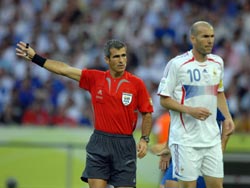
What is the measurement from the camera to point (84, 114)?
20016 mm

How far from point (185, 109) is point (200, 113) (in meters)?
0.21

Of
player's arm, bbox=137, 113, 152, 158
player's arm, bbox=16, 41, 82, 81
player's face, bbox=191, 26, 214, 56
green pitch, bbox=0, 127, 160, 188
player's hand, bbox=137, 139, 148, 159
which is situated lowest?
green pitch, bbox=0, 127, 160, 188

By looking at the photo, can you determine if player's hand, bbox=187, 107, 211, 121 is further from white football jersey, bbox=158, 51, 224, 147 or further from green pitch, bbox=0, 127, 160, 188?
green pitch, bbox=0, 127, 160, 188

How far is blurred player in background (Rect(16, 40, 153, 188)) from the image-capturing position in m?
12.3

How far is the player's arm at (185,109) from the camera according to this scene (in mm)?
11531

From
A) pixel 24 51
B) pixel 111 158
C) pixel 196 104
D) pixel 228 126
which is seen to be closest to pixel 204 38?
pixel 196 104

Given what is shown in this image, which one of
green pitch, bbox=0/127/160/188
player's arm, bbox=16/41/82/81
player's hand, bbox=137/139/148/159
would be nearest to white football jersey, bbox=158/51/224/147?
player's hand, bbox=137/139/148/159

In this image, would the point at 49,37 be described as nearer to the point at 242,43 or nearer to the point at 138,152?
the point at 242,43

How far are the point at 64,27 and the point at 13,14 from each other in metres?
1.36

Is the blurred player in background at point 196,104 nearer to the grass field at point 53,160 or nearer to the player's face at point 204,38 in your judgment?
the player's face at point 204,38

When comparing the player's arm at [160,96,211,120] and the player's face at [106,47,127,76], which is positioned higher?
the player's face at [106,47,127,76]

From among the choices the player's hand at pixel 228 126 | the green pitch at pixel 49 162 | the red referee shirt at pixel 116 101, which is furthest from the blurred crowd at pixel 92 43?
the player's hand at pixel 228 126

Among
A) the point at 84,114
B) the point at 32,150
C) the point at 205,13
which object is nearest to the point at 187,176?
the point at 32,150

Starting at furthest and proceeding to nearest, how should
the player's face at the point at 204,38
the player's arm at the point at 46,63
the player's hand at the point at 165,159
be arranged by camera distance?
the player's hand at the point at 165,159 → the player's arm at the point at 46,63 → the player's face at the point at 204,38
